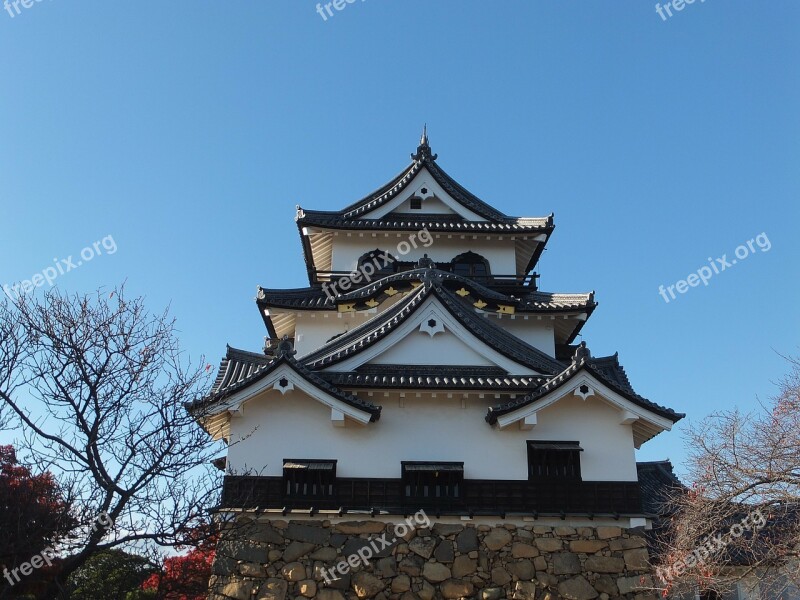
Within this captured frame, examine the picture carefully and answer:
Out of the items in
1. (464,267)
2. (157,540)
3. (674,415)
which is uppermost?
(464,267)

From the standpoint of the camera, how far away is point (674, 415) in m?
11.9

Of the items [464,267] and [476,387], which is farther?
[464,267]

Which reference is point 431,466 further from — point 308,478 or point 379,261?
point 379,261

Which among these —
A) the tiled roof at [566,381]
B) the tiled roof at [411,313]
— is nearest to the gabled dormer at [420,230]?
the tiled roof at [411,313]

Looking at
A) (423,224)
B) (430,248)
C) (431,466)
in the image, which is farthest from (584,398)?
(423,224)

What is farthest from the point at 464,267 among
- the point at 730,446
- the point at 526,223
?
the point at 730,446

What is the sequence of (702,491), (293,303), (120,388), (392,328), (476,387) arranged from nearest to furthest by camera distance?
1. (120,388)
2. (702,491)
3. (476,387)
4. (392,328)
5. (293,303)

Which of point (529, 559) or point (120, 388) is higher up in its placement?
point (120, 388)

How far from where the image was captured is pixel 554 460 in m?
12.1

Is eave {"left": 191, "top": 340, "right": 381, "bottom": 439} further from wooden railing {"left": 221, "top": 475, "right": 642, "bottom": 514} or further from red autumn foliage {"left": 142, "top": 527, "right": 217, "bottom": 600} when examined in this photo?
red autumn foliage {"left": 142, "top": 527, "right": 217, "bottom": 600}

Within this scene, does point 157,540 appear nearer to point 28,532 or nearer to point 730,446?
point 28,532

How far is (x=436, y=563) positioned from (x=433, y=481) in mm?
1315

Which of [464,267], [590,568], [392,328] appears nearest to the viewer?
[590,568]

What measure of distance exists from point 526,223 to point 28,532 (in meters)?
13.3
